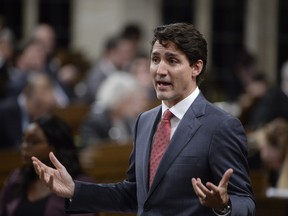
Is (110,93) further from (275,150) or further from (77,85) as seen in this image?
(77,85)

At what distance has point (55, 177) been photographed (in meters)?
4.41

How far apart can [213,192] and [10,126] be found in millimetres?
5258

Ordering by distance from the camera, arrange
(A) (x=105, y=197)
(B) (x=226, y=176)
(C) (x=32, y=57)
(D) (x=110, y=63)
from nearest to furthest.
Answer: (B) (x=226, y=176) < (A) (x=105, y=197) < (C) (x=32, y=57) < (D) (x=110, y=63)

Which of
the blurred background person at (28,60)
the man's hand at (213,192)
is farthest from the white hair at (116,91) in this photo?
the man's hand at (213,192)

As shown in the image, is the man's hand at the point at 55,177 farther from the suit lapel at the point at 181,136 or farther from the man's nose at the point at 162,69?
the man's nose at the point at 162,69

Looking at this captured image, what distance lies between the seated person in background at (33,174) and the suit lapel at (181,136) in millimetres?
1376

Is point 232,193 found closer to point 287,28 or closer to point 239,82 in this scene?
point 239,82

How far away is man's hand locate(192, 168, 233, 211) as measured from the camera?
4012mm

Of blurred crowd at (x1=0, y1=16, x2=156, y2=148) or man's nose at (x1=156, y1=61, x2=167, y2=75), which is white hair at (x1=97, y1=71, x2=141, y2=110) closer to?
blurred crowd at (x1=0, y1=16, x2=156, y2=148)

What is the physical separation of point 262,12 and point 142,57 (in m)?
3.25

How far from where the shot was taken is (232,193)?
4.26m

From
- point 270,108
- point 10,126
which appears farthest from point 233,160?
point 270,108

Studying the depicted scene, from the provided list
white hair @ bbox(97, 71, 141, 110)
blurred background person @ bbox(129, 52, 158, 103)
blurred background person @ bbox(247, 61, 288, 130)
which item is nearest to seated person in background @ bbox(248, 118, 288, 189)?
white hair @ bbox(97, 71, 141, 110)

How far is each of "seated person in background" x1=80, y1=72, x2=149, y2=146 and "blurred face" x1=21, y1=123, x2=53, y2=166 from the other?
350 centimetres
